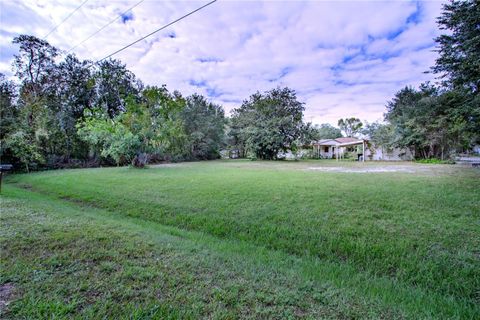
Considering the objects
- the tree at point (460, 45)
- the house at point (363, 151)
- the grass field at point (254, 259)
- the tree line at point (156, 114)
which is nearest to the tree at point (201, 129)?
the tree line at point (156, 114)

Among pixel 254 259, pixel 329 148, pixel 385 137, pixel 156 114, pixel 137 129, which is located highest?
pixel 156 114

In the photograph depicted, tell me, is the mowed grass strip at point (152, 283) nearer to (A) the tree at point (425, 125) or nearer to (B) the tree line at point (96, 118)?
(B) the tree line at point (96, 118)

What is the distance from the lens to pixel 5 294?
69.1 inches

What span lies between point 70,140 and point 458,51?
2260 cm

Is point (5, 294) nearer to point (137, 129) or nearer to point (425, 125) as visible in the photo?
point (137, 129)

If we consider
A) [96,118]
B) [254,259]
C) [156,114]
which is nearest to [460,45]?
[254,259]

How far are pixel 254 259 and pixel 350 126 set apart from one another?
51.3 metres

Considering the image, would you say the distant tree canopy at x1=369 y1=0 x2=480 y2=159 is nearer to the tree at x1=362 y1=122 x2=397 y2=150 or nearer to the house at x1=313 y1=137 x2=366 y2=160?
the tree at x1=362 y1=122 x2=397 y2=150

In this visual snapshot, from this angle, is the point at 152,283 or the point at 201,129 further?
the point at 201,129

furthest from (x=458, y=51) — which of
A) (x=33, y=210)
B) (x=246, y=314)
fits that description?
(x=33, y=210)

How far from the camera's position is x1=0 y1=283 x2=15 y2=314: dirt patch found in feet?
5.31

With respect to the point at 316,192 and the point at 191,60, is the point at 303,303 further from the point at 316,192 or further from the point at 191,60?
the point at 191,60

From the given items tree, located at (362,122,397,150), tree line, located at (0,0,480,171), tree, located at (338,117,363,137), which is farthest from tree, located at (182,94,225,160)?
tree, located at (338,117,363,137)

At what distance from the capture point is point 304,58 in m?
10.6
